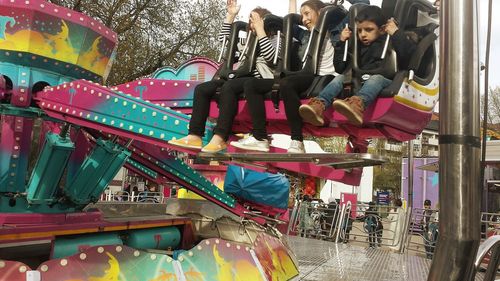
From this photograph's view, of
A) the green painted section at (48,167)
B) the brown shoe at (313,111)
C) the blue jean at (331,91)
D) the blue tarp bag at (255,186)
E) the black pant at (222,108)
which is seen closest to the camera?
the brown shoe at (313,111)

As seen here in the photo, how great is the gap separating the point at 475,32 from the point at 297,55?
2256 millimetres

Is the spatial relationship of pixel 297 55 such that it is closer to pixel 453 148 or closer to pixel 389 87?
pixel 389 87

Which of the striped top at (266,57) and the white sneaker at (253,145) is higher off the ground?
the striped top at (266,57)

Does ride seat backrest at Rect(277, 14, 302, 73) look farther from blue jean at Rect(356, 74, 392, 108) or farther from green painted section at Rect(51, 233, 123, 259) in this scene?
green painted section at Rect(51, 233, 123, 259)

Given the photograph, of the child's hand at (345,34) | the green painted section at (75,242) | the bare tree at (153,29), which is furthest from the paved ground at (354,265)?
the bare tree at (153,29)

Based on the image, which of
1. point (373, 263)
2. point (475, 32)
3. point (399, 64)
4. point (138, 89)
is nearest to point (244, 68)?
point (399, 64)

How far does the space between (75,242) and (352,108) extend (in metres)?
2.46

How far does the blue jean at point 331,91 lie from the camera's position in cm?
280

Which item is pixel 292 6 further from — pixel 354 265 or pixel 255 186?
pixel 255 186

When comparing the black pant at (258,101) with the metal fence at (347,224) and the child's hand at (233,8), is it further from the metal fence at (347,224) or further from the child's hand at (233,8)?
the metal fence at (347,224)

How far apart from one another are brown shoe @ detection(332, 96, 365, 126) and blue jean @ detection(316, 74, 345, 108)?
178 mm

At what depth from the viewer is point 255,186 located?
8273mm

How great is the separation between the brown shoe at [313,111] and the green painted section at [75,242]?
1.85 m

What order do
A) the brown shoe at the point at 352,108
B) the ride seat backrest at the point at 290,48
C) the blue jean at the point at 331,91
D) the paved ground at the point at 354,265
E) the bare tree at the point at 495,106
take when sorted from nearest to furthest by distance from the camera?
the brown shoe at the point at 352,108 < the blue jean at the point at 331,91 < the ride seat backrest at the point at 290,48 < the paved ground at the point at 354,265 < the bare tree at the point at 495,106
